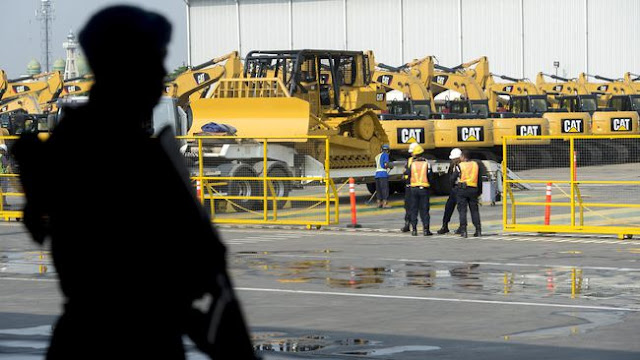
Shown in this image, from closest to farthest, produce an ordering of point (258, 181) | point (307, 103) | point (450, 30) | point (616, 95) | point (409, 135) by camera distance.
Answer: point (258, 181), point (307, 103), point (409, 135), point (616, 95), point (450, 30)

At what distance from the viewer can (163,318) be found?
3.46 meters

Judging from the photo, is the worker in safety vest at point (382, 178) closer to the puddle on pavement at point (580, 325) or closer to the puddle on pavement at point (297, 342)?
the puddle on pavement at point (580, 325)

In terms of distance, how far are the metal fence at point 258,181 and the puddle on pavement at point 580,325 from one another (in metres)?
12.1

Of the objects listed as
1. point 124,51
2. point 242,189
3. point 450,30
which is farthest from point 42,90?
point 124,51

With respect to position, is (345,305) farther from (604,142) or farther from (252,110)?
(604,142)

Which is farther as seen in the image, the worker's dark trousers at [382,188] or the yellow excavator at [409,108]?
the yellow excavator at [409,108]

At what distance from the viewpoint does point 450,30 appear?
262ft

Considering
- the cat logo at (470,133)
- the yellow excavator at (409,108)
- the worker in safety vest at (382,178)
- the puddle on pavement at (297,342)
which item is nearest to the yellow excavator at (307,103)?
the worker in safety vest at (382,178)

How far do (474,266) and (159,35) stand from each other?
49.2 feet

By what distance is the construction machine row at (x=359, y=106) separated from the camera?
3125 centimetres

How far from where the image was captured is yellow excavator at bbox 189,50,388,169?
30.7 meters

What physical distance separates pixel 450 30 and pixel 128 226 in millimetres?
77384

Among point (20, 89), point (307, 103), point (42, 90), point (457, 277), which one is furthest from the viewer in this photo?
point (20, 89)

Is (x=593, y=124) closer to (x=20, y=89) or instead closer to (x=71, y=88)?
(x=71, y=88)
